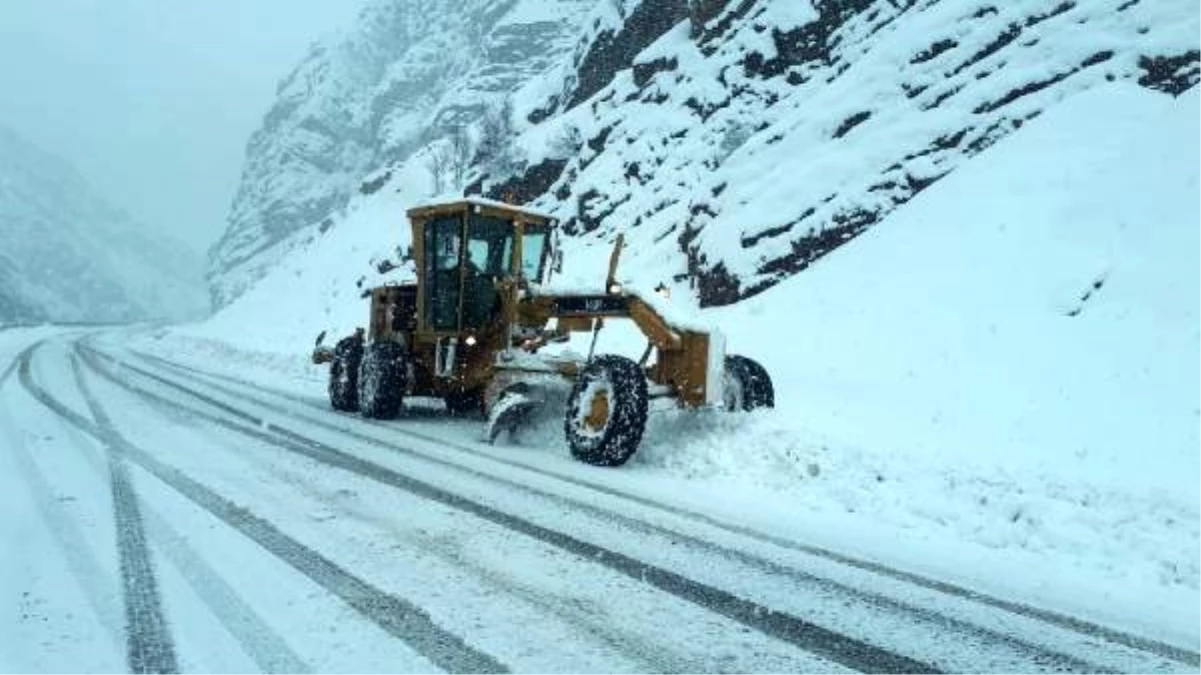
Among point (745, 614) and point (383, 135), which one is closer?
point (745, 614)

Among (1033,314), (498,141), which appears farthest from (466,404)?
(498,141)

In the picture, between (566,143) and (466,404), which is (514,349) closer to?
(466,404)

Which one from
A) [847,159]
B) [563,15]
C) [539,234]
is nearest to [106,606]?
[539,234]

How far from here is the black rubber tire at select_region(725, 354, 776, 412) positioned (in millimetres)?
9773

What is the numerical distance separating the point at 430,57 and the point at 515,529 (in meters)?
158

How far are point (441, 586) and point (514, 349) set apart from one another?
6.20 meters

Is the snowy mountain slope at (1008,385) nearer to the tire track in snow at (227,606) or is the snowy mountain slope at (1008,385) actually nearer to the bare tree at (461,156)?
the tire track in snow at (227,606)

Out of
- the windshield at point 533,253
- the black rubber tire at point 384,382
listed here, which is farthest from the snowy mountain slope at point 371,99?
the windshield at point 533,253

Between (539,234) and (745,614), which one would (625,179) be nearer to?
(539,234)

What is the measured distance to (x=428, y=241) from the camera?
12078 mm

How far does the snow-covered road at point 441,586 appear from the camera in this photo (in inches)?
147

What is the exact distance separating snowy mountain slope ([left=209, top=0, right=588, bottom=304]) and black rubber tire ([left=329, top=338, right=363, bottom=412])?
8469cm

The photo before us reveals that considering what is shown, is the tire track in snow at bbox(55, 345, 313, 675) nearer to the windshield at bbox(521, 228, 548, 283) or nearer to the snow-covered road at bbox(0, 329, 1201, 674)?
the snow-covered road at bbox(0, 329, 1201, 674)

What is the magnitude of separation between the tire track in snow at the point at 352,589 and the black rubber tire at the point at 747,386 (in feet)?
17.1
